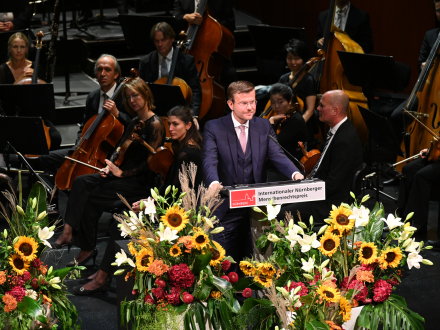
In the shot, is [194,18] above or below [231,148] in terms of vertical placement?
above

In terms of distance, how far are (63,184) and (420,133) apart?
3.03 meters

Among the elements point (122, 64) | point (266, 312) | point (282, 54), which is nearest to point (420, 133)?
point (282, 54)

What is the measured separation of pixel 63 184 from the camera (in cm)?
504

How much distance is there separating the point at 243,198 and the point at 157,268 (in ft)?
2.05

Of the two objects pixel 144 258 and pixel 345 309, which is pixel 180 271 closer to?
pixel 144 258

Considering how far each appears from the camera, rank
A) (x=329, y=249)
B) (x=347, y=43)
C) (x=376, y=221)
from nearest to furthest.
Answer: (x=329, y=249) → (x=376, y=221) → (x=347, y=43)

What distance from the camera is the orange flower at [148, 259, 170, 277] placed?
2.44 m

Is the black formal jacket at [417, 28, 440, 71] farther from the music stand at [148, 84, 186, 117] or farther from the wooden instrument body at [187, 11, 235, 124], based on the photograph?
the music stand at [148, 84, 186, 117]

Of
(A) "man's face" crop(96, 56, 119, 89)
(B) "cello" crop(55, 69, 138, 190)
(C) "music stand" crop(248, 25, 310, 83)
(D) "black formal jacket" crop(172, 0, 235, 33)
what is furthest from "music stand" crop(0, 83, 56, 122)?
(C) "music stand" crop(248, 25, 310, 83)

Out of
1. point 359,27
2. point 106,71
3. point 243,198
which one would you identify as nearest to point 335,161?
point 243,198

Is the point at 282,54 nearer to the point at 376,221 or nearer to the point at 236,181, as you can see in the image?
the point at 236,181

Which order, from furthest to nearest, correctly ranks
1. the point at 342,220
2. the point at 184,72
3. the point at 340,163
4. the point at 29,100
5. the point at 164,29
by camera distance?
the point at 184,72 → the point at 164,29 → the point at 29,100 → the point at 340,163 → the point at 342,220

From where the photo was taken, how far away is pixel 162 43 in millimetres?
6035

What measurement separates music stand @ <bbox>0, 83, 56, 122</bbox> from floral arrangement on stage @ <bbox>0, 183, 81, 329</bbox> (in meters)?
2.78
